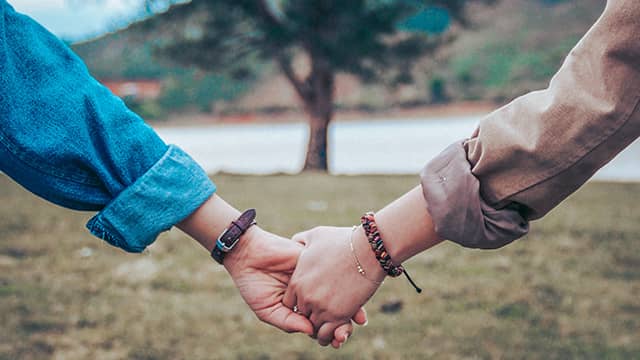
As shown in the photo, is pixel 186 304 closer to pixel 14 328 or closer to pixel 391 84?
pixel 14 328

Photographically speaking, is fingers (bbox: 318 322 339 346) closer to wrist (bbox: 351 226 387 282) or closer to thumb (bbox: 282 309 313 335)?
thumb (bbox: 282 309 313 335)

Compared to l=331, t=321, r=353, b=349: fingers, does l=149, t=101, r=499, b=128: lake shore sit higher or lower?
lower

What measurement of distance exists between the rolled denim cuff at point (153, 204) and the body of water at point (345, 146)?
6833mm

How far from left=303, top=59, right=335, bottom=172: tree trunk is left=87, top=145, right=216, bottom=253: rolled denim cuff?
8553 mm

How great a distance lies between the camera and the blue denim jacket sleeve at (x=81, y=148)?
1.43 meters

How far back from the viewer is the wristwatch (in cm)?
165

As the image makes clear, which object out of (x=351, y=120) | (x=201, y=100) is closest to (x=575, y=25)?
(x=351, y=120)

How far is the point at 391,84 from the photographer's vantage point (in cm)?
936

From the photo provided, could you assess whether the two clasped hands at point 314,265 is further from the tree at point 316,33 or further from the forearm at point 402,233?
the tree at point 316,33

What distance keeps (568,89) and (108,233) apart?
3.26 feet

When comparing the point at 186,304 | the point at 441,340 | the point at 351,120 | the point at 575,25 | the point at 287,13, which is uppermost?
the point at 441,340

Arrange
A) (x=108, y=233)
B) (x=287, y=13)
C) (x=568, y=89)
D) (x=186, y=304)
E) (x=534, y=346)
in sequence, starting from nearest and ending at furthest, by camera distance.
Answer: (x=568, y=89), (x=108, y=233), (x=534, y=346), (x=186, y=304), (x=287, y=13)

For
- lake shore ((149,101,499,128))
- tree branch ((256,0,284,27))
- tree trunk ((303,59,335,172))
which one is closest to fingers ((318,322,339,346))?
tree branch ((256,0,284,27))

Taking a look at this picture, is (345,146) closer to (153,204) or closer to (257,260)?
(257,260)
